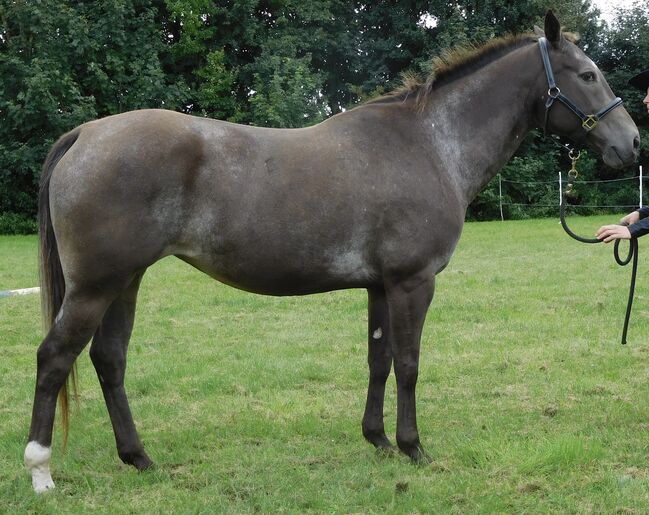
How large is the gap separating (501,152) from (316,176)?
4.13ft

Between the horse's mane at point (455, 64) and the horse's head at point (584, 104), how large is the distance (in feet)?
0.70

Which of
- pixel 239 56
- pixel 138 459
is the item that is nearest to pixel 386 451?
pixel 138 459

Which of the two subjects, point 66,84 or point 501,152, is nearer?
point 501,152

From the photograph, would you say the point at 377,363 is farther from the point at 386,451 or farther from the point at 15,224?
the point at 15,224

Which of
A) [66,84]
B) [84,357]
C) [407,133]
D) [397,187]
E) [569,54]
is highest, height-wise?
[66,84]

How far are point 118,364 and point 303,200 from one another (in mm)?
1473

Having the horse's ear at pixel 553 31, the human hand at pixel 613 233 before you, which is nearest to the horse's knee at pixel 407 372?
the human hand at pixel 613 233

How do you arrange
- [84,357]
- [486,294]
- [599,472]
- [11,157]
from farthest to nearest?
[11,157] → [486,294] → [84,357] → [599,472]

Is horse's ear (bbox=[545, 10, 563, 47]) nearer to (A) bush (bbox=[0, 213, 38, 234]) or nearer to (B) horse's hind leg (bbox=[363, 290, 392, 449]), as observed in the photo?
(B) horse's hind leg (bbox=[363, 290, 392, 449])

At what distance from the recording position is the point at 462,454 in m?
4.08

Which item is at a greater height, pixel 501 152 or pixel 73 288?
pixel 501 152

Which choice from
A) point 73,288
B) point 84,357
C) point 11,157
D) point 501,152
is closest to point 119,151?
point 73,288

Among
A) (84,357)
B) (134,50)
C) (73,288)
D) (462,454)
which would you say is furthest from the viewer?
(134,50)

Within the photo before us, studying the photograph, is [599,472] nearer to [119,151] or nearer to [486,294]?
[119,151]
